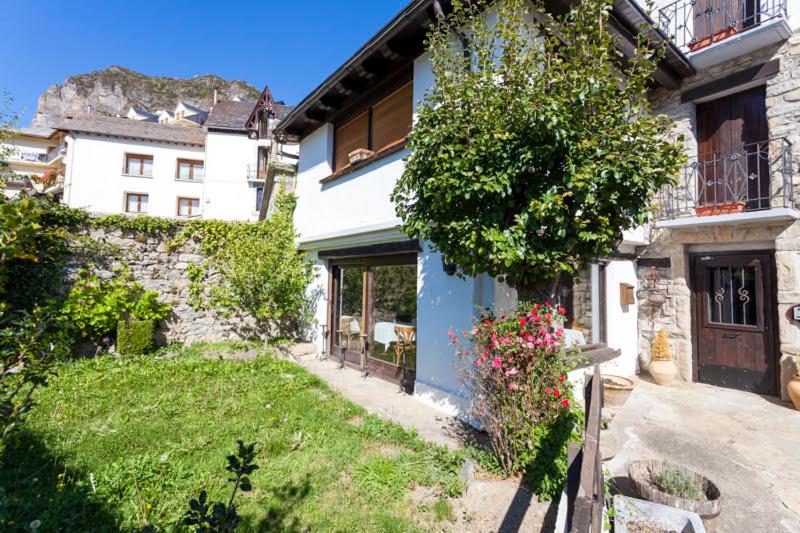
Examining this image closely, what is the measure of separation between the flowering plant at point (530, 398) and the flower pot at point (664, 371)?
4.87 metres

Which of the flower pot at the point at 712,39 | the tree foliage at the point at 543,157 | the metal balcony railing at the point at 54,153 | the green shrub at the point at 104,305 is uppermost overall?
the metal balcony railing at the point at 54,153

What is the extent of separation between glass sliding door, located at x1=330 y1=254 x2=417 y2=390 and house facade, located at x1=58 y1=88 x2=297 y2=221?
61.9 ft

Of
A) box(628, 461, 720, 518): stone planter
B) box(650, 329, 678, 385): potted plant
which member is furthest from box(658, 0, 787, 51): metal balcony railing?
box(628, 461, 720, 518): stone planter

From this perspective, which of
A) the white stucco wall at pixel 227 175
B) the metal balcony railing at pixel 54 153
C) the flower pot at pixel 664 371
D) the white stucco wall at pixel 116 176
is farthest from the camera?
the metal balcony railing at pixel 54 153

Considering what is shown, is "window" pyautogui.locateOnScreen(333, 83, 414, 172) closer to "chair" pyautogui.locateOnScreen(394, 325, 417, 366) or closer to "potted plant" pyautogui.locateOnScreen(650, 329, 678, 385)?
"chair" pyautogui.locateOnScreen(394, 325, 417, 366)

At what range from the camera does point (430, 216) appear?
13.0ft

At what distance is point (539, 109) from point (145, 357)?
28.1ft

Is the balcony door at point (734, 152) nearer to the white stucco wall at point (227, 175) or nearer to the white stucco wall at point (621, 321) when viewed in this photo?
the white stucco wall at point (621, 321)

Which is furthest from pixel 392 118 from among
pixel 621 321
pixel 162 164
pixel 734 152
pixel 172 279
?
pixel 162 164

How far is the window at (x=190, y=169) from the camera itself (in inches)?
1136

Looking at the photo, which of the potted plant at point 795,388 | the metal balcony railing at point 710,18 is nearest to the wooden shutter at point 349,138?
the metal balcony railing at point 710,18

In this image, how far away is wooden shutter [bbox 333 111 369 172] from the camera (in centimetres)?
750

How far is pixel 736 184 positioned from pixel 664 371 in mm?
3875

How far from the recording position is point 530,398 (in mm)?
3352
